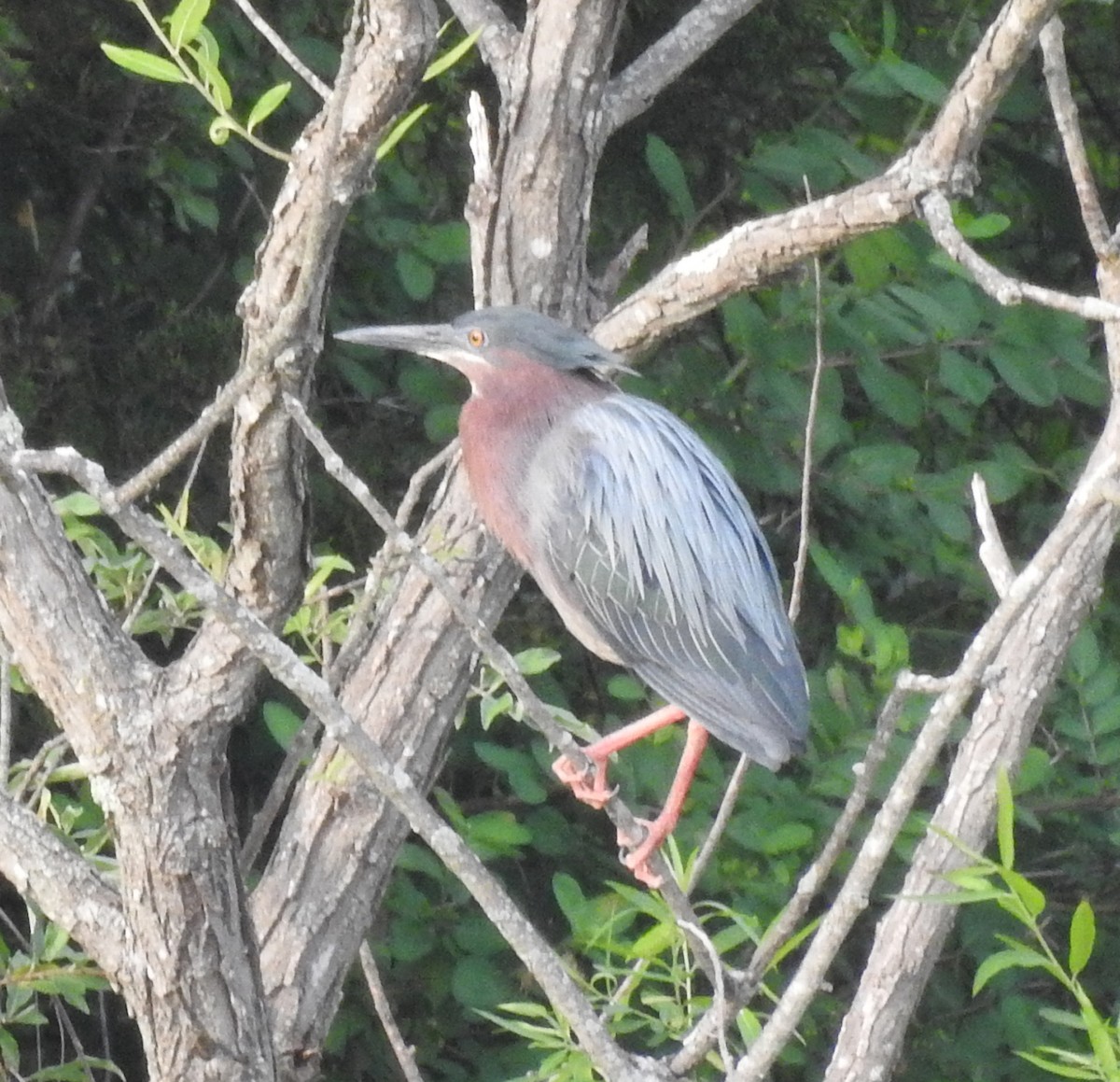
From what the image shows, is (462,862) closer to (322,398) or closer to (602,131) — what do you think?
(602,131)

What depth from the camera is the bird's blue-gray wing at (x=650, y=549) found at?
7.37 ft

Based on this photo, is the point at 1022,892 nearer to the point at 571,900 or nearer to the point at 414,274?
the point at 571,900

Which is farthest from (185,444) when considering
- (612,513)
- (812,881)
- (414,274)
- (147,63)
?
(414,274)

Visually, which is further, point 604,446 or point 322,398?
point 322,398

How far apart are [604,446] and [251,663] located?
0.63 meters

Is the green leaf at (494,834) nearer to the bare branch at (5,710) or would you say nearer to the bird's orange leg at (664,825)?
the bird's orange leg at (664,825)

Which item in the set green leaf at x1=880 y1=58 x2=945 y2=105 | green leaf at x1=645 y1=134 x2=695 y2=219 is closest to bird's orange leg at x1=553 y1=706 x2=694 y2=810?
green leaf at x1=645 y1=134 x2=695 y2=219

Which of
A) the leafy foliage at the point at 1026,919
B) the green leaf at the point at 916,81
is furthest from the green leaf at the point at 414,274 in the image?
the leafy foliage at the point at 1026,919

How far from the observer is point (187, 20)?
5.15ft

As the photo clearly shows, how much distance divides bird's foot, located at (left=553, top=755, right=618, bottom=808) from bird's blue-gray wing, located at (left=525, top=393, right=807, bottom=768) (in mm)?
176

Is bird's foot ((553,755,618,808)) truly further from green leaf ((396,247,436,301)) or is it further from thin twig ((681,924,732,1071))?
green leaf ((396,247,436,301))

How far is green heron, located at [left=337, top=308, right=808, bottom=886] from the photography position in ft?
7.30

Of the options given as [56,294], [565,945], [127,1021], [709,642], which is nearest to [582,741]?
[565,945]

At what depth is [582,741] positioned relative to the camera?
288 cm
